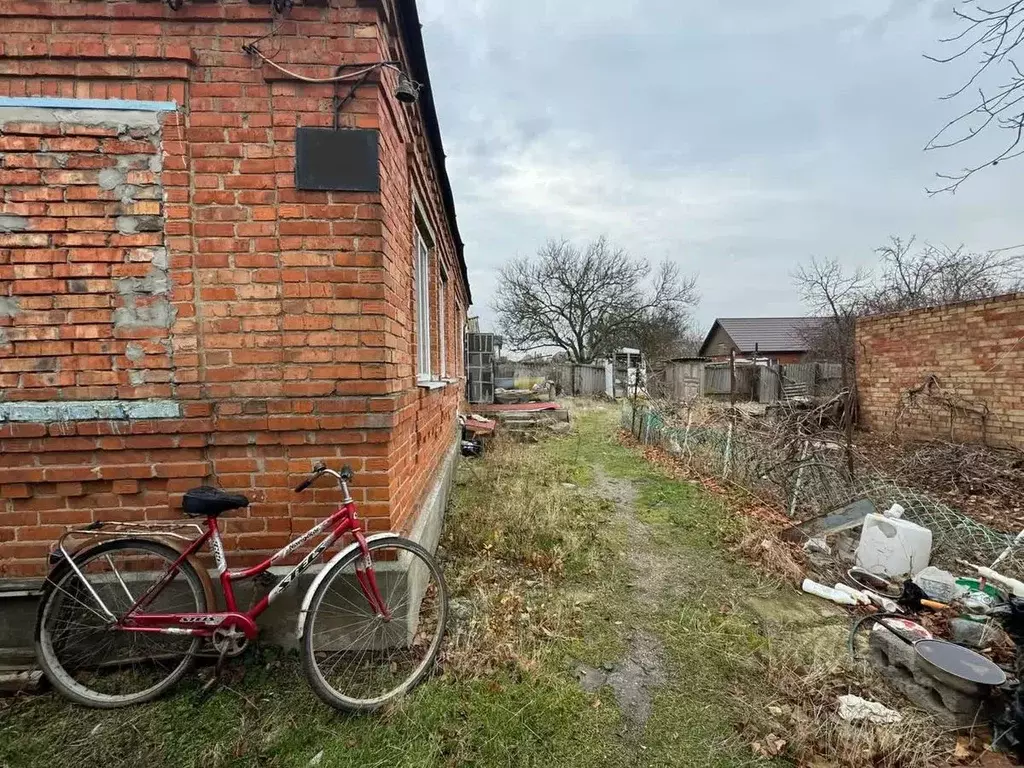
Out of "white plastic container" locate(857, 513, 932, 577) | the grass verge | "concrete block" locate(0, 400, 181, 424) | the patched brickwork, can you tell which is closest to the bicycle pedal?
the grass verge

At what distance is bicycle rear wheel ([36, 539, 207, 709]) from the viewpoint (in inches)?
84.1

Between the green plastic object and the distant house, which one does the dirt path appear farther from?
the distant house

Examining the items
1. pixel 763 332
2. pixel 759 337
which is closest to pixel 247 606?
pixel 759 337

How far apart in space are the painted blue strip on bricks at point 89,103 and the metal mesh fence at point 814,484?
598 centimetres

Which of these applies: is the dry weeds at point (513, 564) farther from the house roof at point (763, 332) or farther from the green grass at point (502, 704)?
the house roof at point (763, 332)

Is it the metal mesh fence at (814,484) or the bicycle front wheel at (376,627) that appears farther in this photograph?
the metal mesh fence at (814,484)

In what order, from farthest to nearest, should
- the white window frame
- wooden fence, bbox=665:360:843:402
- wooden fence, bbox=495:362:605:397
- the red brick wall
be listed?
wooden fence, bbox=495:362:605:397, wooden fence, bbox=665:360:843:402, the red brick wall, the white window frame

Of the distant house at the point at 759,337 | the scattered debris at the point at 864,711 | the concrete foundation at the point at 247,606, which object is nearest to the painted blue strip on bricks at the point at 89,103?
the concrete foundation at the point at 247,606

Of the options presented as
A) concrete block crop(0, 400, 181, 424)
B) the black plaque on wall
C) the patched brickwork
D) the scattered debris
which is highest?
the black plaque on wall

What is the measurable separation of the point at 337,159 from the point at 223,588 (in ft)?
7.44

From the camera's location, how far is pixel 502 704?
217 cm

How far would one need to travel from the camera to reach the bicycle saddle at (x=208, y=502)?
208cm

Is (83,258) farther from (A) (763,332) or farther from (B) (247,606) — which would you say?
(A) (763,332)

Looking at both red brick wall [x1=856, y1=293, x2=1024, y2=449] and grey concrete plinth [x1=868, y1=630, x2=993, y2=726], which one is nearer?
grey concrete plinth [x1=868, y1=630, x2=993, y2=726]
